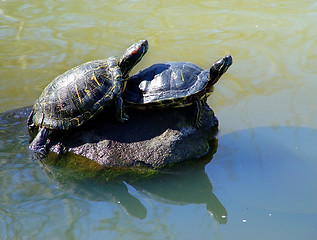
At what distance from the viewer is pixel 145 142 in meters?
4.53

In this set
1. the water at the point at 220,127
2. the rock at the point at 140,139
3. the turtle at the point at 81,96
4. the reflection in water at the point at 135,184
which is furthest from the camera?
the turtle at the point at 81,96

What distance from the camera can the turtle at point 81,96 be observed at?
4.58 m

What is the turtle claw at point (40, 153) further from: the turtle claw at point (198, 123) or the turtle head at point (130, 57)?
the turtle claw at point (198, 123)

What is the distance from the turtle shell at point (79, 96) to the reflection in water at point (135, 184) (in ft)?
1.50

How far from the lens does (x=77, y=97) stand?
182 inches

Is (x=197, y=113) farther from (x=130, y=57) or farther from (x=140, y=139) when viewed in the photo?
(x=130, y=57)

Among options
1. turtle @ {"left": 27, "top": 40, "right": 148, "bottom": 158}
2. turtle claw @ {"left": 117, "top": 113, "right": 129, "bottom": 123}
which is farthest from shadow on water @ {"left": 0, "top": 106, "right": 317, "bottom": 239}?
turtle claw @ {"left": 117, "top": 113, "right": 129, "bottom": 123}

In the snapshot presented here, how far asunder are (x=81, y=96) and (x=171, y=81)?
1.03 metres

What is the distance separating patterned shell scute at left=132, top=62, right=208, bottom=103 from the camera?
4.56 metres

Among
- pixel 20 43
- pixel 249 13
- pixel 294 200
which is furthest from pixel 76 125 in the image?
pixel 249 13

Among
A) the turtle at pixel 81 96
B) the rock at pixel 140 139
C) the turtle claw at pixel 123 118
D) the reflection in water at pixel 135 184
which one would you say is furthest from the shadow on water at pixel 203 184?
the turtle claw at pixel 123 118

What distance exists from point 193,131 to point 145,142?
0.57 metres

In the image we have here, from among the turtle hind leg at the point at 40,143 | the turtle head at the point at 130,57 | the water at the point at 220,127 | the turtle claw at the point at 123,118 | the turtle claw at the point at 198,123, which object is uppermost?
the turtle head at the point at 130,57

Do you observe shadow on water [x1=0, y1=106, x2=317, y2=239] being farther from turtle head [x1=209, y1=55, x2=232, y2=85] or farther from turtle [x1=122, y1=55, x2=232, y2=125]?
turtle head [x1=209, y1=55, x2=232, y2=85]
